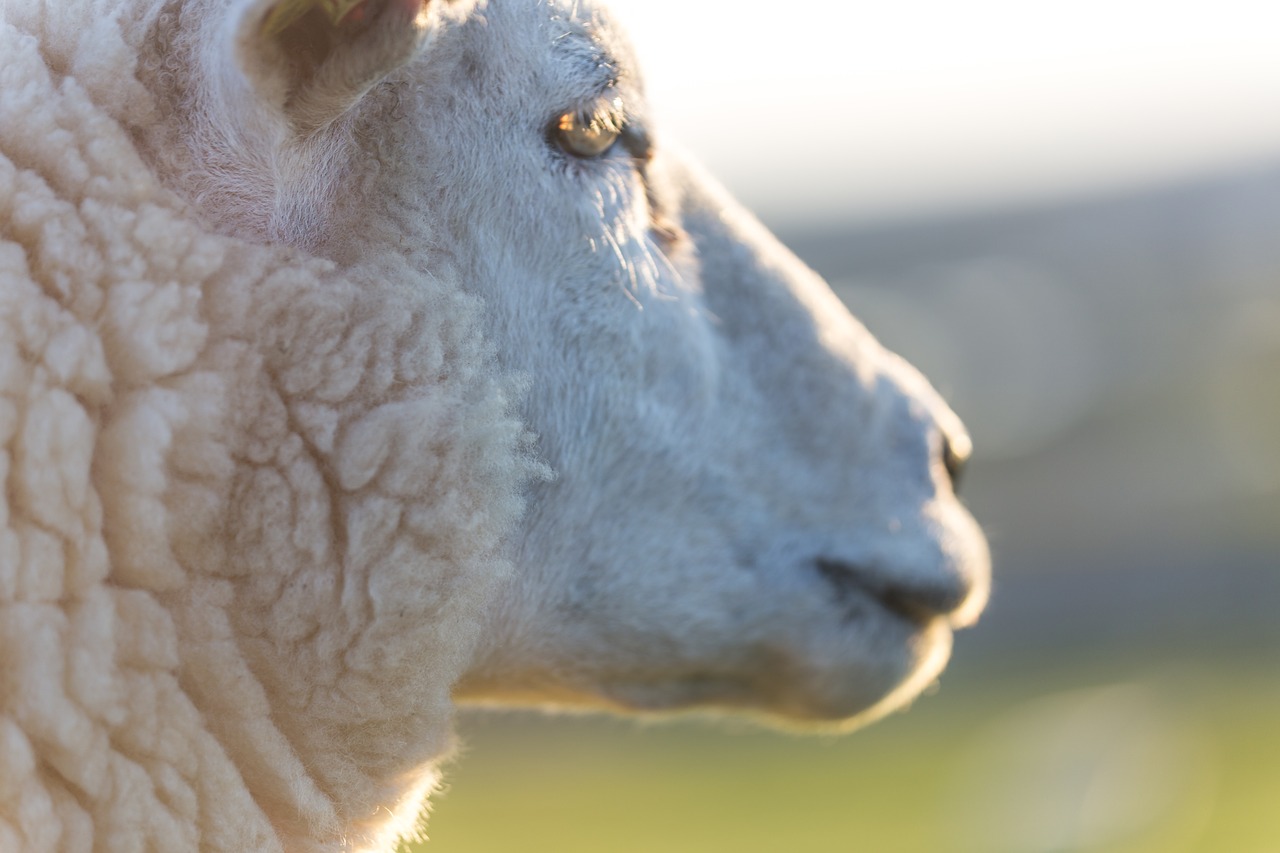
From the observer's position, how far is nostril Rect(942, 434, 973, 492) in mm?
2332

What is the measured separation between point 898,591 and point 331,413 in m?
1.05

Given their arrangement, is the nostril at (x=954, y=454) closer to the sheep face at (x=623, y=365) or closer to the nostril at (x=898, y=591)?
the sheep face at (x=623, y=365)

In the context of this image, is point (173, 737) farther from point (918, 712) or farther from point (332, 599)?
point (918, 712)

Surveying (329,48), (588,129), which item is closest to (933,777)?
(588,129)

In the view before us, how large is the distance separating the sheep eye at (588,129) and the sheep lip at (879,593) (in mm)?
727

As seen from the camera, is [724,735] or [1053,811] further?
[724,735]

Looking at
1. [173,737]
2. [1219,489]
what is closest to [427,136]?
[173,737]

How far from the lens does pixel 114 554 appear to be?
1382 mm

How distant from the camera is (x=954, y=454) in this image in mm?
2340

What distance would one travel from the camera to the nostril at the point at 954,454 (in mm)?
2332

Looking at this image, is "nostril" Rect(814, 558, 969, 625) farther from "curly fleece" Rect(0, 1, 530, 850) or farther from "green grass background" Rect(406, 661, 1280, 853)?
"green grass background" Rect(406, 661, 1280, 853)

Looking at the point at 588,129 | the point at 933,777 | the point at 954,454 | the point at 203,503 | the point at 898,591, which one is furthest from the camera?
the point at 933,777

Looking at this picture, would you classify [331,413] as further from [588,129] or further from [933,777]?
[933,777]

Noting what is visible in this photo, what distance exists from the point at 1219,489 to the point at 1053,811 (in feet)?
23.1
